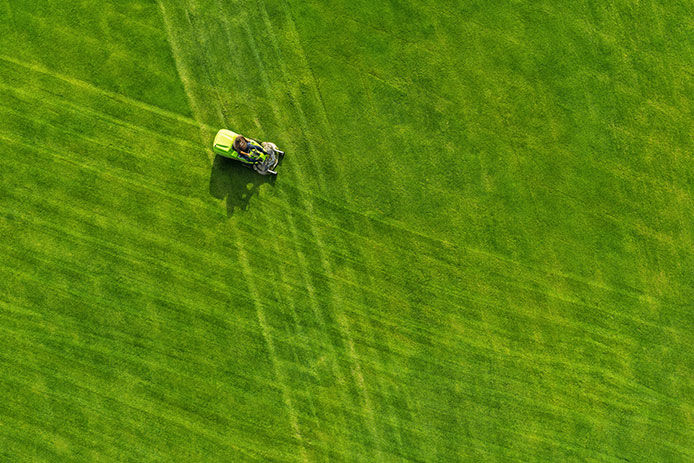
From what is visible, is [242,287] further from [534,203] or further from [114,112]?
[534,203]

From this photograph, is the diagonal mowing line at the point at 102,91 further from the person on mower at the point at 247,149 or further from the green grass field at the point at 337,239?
the person on mower at the point at 247,149

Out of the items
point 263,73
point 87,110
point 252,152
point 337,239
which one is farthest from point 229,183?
point 87,110

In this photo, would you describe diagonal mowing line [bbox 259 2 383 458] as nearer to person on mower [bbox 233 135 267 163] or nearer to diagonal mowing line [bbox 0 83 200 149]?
person on mower [bbox 233 135 267 163]

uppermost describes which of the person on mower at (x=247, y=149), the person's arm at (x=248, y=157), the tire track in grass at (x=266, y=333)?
the person on mower at (x=247, y=149)

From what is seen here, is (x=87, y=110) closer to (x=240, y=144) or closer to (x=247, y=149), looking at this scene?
(x=240, y=144)

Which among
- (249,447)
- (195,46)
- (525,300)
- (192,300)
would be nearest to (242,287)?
(192,300)

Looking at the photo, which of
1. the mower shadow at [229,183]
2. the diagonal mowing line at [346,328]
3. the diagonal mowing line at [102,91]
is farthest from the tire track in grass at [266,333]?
the diagonal mowing line at [346,328]

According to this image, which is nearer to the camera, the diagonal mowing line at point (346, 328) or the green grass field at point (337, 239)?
the green grass field at point (337, 239)
